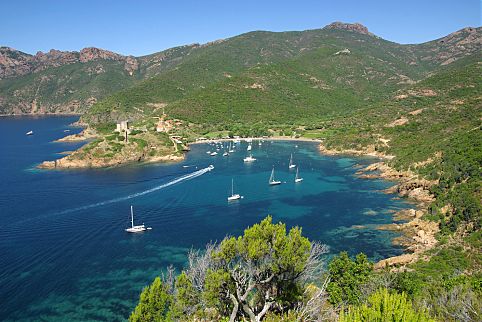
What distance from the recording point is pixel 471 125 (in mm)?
90562

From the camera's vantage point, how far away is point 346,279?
112ft

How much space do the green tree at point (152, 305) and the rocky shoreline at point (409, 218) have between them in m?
28.1

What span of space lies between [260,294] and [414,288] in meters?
13.3

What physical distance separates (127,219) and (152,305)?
39.1 metres

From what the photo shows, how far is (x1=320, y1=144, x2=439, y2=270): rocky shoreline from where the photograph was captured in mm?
46719

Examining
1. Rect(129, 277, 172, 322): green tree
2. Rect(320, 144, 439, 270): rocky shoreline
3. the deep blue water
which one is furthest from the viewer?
Rect(320, 144, 439, 270): rocky shoreline

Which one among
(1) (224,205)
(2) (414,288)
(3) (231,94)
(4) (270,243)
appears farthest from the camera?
(3) (231,94)

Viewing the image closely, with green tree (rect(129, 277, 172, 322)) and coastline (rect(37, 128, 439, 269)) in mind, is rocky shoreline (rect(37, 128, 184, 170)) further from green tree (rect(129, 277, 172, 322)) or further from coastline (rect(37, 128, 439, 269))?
green tree (rect(129, 277, 172, 322))

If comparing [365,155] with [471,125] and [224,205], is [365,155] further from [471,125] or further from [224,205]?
[224,205]

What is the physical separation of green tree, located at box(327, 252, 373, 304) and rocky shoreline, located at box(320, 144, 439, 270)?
36.1ft

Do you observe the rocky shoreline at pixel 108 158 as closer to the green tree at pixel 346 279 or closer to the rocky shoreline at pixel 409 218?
the rocky shoreline at pixel 409 218

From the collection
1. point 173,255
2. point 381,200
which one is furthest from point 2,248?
point 381,200

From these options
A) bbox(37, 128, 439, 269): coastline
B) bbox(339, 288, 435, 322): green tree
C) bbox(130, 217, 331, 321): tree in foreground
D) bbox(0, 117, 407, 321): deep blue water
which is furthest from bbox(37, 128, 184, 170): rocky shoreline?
bbox(339, 288, 435, 322): green tree

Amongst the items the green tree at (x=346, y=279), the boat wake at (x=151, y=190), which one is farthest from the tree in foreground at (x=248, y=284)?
the boat wake at (x=151, y=190)
